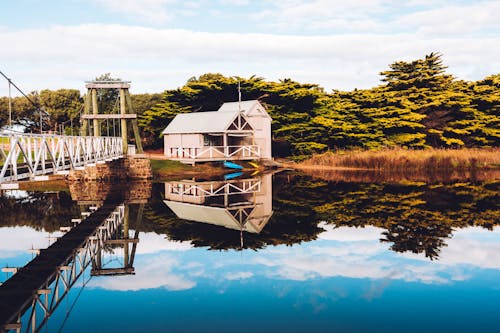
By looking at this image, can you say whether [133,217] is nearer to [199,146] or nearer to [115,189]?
[115,189]

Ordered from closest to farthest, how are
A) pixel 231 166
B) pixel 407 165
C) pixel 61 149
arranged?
1. pixel 61 149
2. pixel 407 165
3. pixel 231 166

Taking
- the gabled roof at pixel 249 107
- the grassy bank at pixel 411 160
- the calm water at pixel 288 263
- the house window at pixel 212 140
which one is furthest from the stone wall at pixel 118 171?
the grassy bank at pixel 411 160

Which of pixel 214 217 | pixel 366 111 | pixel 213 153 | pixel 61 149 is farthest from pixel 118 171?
pixel 366 111

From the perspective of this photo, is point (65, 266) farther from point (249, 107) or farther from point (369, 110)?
point (369, 110)

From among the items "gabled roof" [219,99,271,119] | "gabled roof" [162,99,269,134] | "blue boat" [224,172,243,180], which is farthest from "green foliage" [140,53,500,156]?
"blue boat" [224,172,243,180]

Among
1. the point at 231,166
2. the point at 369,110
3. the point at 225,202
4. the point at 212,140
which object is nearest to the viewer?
the point at 225,202

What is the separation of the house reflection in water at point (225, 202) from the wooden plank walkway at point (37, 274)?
5.53 m

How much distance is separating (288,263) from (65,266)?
20.7ft

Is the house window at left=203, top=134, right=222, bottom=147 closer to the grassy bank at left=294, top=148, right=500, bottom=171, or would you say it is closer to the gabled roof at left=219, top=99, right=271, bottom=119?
the gabled roof at left=219, top=99, right=271, bottom=119

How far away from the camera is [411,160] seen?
1634 inches

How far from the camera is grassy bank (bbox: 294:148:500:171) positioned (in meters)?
41.5

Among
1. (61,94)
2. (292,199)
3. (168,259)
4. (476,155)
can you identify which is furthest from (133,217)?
(61,94)

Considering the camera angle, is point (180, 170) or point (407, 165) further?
point (180, 170)

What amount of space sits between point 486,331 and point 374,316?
2.10 m
